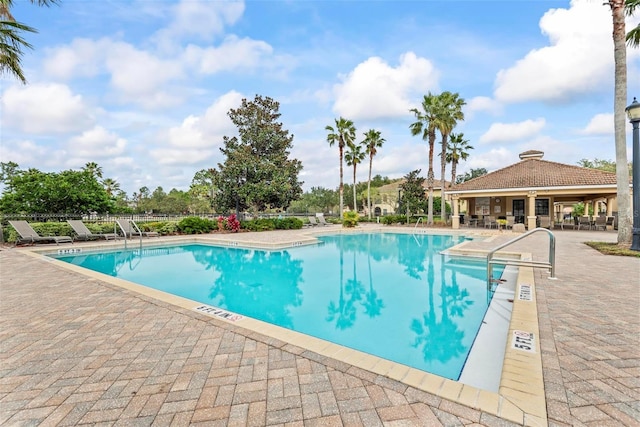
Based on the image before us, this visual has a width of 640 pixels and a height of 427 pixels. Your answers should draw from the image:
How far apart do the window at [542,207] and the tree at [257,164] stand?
17.6 meters

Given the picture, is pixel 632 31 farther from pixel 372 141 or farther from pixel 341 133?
pixel 341 133

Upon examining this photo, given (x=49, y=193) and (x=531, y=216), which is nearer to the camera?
(x=49, y=193)

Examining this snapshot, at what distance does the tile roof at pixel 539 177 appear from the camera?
18.3m

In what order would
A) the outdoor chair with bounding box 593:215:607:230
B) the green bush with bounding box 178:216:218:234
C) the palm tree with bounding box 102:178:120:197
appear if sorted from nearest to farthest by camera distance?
the green bush with bounding box 178:216:218:234
the outdoor chair with bounding box 593:215:607:230
the palm tree with bounding box 102:178:120:197

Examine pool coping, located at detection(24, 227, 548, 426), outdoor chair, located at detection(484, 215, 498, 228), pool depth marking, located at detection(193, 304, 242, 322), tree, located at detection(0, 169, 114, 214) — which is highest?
tree, located at detection(0, 169, 114, 214)

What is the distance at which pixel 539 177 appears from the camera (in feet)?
66.5

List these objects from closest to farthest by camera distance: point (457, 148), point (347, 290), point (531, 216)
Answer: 1. point (347, 290)
2. point (531, 216)
3. point (457, 148)

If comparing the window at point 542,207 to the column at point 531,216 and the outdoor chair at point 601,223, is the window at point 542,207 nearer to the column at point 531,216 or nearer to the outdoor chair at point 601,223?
the outdoor chair at point 601,223

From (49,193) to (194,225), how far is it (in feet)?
23.5

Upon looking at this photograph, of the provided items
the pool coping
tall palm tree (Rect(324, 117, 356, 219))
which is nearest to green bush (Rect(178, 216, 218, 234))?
the pool coping

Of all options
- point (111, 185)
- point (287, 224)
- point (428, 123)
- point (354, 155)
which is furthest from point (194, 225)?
point (111, 185)

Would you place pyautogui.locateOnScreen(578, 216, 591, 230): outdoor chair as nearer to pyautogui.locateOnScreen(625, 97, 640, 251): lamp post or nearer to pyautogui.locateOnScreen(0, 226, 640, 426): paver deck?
pyautogui.locateOnScreen(625, 97, 640, 251): lamp post

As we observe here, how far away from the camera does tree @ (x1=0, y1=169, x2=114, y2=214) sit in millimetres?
15414

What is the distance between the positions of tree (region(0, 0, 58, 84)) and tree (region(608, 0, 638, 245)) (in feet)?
55.9
